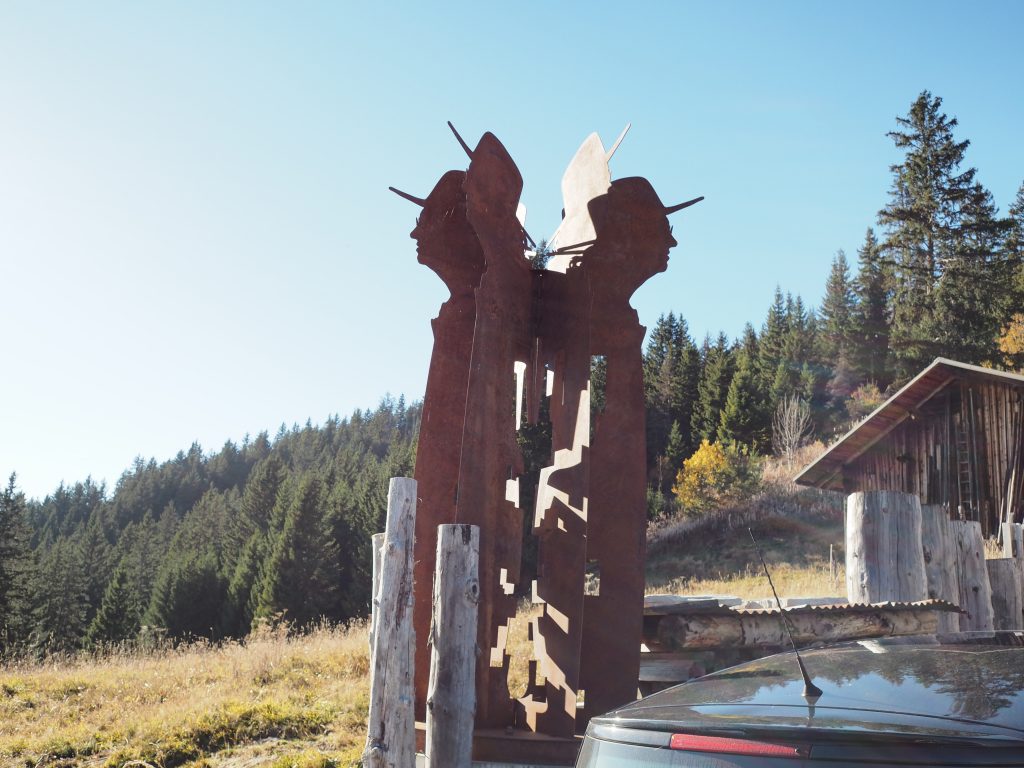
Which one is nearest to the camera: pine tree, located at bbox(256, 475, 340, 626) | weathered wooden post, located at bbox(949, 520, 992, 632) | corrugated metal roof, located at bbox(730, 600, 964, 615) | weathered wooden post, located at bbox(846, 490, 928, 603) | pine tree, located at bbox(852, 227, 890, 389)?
corrugated metal roof, located at bbox(730, 600, 964, 615)

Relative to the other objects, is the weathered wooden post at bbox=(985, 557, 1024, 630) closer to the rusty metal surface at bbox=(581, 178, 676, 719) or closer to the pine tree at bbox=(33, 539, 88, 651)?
the rusty metal surface at bbox=(581, 178, 676, 719)

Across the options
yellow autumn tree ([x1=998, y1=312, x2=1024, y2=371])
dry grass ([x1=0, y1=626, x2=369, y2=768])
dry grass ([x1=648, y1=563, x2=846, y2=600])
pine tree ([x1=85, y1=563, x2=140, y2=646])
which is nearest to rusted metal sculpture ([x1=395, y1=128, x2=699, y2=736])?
dry grass ([x1=0, y1=626, x2=369, y2=768])

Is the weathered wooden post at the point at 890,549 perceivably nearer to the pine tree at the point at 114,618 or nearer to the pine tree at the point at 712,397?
the pine tree at the point at 712,397

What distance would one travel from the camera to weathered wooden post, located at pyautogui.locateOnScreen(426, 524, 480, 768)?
4809 millimetres

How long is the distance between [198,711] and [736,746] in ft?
25.1

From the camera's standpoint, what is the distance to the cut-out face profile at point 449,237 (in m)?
6.75

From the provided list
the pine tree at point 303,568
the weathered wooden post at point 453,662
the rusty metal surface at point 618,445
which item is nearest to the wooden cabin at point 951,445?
the rusty metal surface at point 618,445

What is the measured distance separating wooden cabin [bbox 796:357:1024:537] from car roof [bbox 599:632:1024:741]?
58.8 ft

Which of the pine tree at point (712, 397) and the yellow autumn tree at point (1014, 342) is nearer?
the yellow autumn tree at point (1014, 342)

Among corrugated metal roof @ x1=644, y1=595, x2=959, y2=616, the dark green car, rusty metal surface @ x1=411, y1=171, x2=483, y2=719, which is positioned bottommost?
corrugated metal roof @ x1=644, y1=595, x2=959, y2=616

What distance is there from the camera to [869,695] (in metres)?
2.31

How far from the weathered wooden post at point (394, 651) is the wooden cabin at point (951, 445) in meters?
17.2

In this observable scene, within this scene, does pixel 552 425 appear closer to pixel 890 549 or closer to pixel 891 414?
pixel 890 549

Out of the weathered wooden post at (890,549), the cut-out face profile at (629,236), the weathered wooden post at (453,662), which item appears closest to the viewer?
the weathered wooden post at (453,662)
